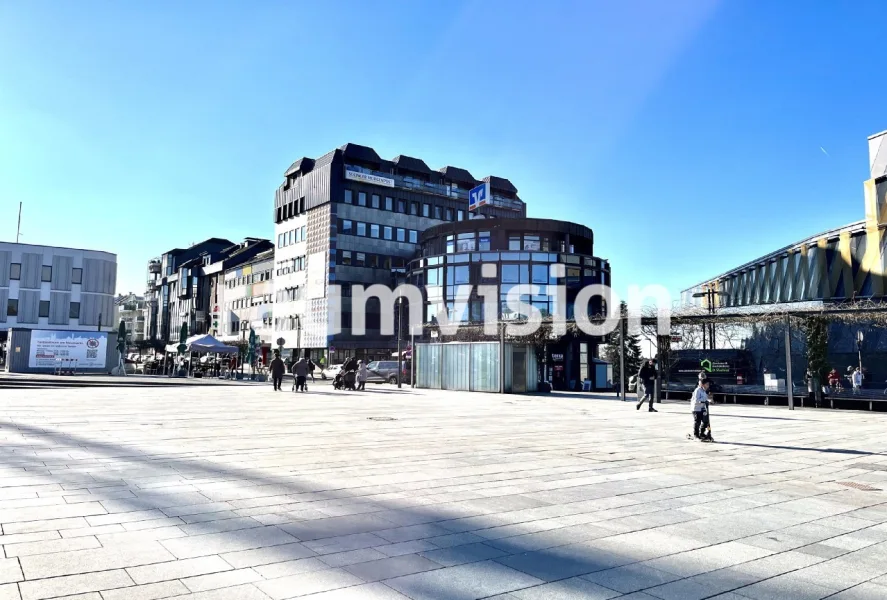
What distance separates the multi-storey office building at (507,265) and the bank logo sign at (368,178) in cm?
1255

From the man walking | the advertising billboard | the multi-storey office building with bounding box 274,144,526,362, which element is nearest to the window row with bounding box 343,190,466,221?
the multi-storey office building with bounding box 274,144,526,362

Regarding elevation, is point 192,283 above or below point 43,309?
above

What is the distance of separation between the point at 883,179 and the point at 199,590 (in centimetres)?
5196

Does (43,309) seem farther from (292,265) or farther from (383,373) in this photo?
(383,373)

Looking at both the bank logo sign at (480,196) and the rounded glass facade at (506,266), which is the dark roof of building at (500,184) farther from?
the rounded glass facade at (506,266)

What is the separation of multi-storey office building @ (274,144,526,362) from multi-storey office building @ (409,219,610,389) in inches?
400

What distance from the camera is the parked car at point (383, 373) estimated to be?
45.7 meters

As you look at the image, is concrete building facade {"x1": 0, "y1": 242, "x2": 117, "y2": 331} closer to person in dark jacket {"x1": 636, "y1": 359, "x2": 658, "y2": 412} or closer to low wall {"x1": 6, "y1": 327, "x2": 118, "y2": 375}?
low wall {"x1": 6, "y1": 327, "x2": 118, "y2": 375}

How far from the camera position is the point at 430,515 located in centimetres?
664

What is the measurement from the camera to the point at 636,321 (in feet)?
91.4

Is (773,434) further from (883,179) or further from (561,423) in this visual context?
(883,179)

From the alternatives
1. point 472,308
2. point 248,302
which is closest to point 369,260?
point 472,308

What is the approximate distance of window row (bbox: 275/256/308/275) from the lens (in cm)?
7706

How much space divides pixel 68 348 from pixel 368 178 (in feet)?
129
